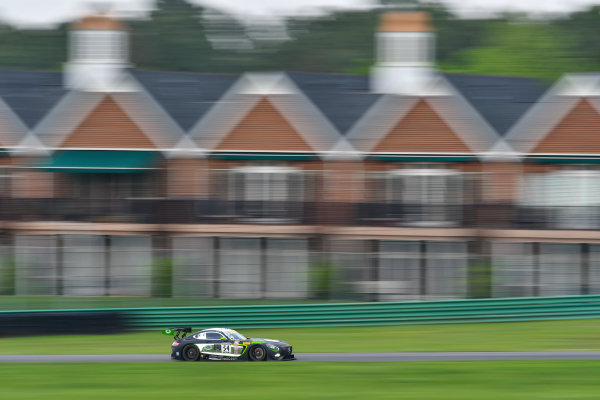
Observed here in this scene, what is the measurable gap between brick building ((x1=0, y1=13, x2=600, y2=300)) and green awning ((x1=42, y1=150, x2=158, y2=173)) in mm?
61

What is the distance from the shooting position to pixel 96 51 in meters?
42.3

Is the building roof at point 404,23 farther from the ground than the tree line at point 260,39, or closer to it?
closer to it

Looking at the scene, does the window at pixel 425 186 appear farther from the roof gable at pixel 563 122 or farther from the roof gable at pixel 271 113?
the roof gable at pixel 271 113

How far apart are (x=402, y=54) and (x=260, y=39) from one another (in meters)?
54.8

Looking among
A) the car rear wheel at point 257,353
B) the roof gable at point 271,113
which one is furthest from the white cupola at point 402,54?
the car rear wheel at point 257,353

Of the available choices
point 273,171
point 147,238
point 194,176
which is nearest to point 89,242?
point 147,238

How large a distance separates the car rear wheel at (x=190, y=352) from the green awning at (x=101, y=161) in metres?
16.8

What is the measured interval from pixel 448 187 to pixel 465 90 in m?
4.94

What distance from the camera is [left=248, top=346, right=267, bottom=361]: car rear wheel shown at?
2201 cm

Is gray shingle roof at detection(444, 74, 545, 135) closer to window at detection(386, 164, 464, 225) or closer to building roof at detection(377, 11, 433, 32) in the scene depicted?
building roof at detection(377, 11, 433, 32)

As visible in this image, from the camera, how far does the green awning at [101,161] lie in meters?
38.0

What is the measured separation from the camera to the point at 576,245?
37.4 metres

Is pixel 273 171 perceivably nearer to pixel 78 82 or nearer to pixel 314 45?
pixel 78 82

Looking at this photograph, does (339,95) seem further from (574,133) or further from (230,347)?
(230,347)
